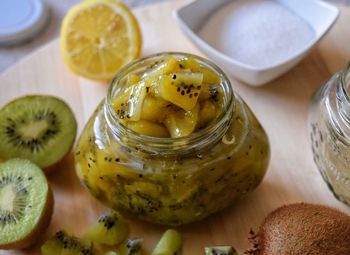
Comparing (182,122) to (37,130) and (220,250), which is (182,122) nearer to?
(220,250)

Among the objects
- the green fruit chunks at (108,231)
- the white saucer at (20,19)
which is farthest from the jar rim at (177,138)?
the white saucer at (20,19)

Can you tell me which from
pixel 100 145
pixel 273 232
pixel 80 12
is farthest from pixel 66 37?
pixel 273 232

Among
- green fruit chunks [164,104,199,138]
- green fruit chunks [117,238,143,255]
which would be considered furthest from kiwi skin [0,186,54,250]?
green fruit chunks [164,104,199,138]

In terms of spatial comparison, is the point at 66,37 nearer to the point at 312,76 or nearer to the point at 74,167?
the point at 74,167

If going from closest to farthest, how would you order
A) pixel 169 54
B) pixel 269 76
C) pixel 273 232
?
1. pixel 273 232
2. pixel 169 54
3. pixel 269 76

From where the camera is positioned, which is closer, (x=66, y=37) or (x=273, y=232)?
(x=273, y=232)

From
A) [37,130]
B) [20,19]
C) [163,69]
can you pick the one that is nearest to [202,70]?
[163,69]

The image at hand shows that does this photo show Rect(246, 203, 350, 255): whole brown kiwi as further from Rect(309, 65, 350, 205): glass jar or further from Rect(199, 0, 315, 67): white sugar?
Rect(199, 0, 315, 67): white sugar
